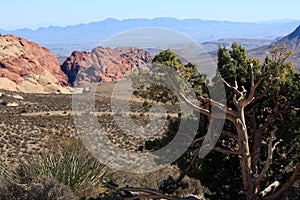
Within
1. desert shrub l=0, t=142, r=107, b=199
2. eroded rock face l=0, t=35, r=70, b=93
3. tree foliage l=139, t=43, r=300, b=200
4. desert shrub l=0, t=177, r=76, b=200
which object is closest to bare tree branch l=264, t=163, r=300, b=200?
tree foliage l=139, t=43, r=300, b=200

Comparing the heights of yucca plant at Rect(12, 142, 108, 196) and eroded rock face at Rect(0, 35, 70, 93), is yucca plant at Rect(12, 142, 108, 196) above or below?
above

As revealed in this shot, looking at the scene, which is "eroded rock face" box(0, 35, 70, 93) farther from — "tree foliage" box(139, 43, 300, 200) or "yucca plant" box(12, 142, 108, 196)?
"tree foliage" box(139, 43, 300, 200)

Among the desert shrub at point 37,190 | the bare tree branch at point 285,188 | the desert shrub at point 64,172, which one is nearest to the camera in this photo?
the desert shrub at point 37,190

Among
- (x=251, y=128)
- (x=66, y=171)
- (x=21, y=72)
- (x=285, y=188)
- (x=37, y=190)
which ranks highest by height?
(x=251, y=128)

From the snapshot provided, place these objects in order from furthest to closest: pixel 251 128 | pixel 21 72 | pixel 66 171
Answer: pixel 21 72
pixel 251 128
pixel 66 171

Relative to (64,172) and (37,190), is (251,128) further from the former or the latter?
(37,190)

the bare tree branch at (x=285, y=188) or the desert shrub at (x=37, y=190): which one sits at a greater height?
the desert shrub at (x=37, y=190)

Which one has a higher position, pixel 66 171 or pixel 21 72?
pixel 66 171

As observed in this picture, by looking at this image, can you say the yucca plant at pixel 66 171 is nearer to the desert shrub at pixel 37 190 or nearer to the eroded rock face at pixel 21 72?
the desert shrub at pixel 37 190

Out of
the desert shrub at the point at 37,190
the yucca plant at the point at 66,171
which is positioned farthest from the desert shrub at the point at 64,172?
the desert shrub at the point at 37,190

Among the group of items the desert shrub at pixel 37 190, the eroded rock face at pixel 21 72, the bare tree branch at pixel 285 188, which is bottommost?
the eroded rock face at pixel 21 72

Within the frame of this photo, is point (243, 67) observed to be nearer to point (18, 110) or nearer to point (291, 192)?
point (291, 192)

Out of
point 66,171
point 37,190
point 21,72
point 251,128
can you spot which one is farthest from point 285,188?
point 21,72

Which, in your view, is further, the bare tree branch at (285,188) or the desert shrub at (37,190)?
the bare tree branch at (285,188)
